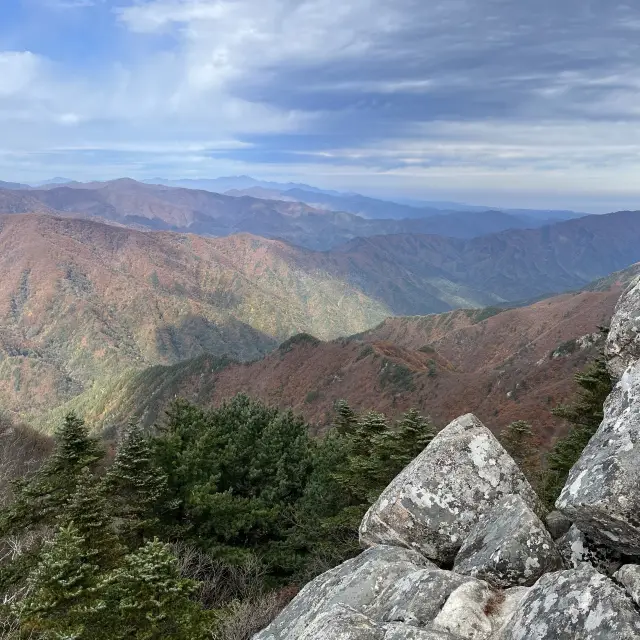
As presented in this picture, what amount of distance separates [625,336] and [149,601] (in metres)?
13.4

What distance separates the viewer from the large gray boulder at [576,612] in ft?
22.9

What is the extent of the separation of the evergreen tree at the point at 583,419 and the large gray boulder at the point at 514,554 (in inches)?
574

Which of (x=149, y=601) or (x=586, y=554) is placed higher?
(x=586, y=554)

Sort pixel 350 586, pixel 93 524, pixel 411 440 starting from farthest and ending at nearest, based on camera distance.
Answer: pixel 411 440 < pixel 93 524 < pixel 350 586

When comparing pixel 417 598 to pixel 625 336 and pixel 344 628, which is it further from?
→ pixel 625 336

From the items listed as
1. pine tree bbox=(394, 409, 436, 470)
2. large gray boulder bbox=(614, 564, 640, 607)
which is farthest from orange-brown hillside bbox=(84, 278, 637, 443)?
large gray boulder bbox=(614, 564, 640, 607)

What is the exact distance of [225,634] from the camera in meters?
15.3

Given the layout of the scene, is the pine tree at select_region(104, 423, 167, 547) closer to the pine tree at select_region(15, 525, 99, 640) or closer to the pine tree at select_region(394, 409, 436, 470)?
the pine tree at select_region(15, 525, 99, 640)

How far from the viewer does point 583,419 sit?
26.4 metres

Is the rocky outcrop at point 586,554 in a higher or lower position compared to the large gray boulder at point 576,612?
lower

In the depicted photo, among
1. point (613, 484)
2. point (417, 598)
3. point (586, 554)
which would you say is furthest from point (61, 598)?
point (613, 484)

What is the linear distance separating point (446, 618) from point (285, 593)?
15.5 meters

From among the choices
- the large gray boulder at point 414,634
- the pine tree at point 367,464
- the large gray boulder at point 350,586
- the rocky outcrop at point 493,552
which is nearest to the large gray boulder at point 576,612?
the rocky outcrop at point 493,552

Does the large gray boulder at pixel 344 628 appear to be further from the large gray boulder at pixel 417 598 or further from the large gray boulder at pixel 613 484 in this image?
the large gray boulder at pixel 613 484
